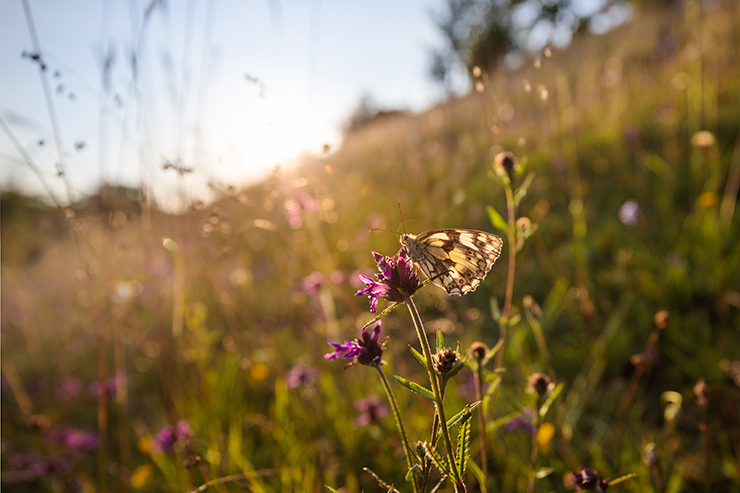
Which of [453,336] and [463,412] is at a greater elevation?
[463,412]

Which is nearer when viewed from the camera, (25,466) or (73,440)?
(73,440)

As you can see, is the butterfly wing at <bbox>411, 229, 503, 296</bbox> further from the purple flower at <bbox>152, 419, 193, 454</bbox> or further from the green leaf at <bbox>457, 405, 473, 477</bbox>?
the purple flower at <bbox>152, 419, 193, 454</bbox>

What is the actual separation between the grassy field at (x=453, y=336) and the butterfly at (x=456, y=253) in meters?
0.14

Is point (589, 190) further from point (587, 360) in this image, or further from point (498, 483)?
point (498, 483)

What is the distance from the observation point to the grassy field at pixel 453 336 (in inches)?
61.7

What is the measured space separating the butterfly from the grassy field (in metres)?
0.14

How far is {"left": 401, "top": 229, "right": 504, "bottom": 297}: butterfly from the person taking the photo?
0.95 m

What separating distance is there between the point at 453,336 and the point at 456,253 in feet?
5.77

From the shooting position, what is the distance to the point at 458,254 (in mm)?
987

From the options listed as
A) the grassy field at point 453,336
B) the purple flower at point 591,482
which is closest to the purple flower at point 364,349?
the grassy field at point 453,336

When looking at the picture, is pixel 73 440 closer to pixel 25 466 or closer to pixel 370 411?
pixel 25 466

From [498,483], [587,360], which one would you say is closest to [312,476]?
[498,483]

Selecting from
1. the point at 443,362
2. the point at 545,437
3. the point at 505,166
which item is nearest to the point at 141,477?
the point at 545,437

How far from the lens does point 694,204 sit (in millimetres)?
3154
